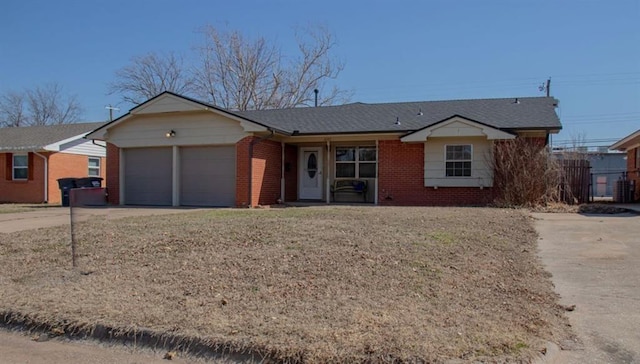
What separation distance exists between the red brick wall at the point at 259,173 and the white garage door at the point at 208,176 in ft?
1.44

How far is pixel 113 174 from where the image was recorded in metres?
18.0

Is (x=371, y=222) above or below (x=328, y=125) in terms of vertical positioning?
below

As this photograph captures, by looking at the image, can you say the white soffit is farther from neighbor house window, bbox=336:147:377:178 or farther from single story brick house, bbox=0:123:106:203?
single story brick house, bbox=0:123:106:203

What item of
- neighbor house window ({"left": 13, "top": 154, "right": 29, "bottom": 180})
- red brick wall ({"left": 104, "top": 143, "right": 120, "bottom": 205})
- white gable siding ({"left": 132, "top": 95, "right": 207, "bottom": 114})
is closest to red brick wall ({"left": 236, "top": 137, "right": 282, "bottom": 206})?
white gable siding ({"left": 132, "top": 95, "right": 207, "bottom": 114})

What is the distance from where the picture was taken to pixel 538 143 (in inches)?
584

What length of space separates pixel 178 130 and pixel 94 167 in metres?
10.4

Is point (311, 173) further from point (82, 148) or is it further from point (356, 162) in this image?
point (82, 148)

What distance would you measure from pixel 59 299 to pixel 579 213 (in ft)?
41.1

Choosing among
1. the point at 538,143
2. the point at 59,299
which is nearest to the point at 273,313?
the point at 59,299

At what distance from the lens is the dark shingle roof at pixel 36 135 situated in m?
22.0

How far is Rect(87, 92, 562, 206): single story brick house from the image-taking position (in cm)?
1555

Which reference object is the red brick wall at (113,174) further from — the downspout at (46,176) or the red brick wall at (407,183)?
the red brick wall at (407,183)

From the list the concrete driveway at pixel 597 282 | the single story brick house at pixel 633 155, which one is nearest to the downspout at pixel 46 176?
the concrete driveway at pixel 597 282

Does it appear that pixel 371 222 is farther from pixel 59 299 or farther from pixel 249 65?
pixel 249 65
